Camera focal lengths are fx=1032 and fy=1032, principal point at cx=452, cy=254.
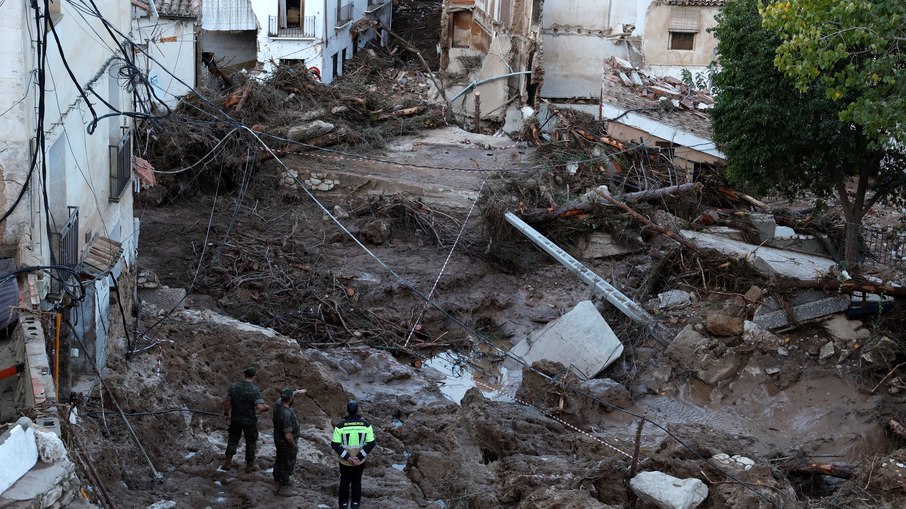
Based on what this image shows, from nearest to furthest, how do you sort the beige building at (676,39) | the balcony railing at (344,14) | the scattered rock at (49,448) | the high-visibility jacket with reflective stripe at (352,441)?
the scattered rock at (49,448) < the high-visibility jacket with reflective stripe at (352,441) < the beige building at (676,39) < the balcony railing at (344,14)

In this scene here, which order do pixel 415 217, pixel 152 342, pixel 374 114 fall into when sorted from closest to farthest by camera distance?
1. pixel 152 342
2. pixel 415 217
3. pixel 374 114

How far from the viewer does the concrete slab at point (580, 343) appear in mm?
15934

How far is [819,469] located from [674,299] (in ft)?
16.3

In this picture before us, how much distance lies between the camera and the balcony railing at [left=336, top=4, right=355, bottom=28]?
109 ft

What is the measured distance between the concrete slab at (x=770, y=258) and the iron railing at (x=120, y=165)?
962cm

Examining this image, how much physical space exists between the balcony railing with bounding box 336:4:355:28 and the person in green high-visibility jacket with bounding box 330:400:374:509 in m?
25.2

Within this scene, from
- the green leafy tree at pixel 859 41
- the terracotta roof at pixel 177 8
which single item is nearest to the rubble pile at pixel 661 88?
the terracotta roof at pixel 177 8

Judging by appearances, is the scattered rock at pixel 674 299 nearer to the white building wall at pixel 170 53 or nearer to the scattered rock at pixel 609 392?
the scattered rock at pixel 609 392

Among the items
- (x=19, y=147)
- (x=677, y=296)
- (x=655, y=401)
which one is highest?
(x=19, y=147)

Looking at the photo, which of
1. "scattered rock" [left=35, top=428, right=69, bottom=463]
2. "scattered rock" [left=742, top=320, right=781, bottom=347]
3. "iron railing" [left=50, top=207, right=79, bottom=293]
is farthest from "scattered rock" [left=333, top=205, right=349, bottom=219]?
"scattered rock" [left=35, top=428, right=69, bottom=463]

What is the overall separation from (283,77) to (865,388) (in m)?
17.2

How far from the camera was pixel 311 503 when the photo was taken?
995 centimetres

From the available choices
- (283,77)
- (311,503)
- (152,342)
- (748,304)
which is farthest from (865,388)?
(283,77)

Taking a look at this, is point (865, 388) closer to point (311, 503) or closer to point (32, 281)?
point (311, 503)
